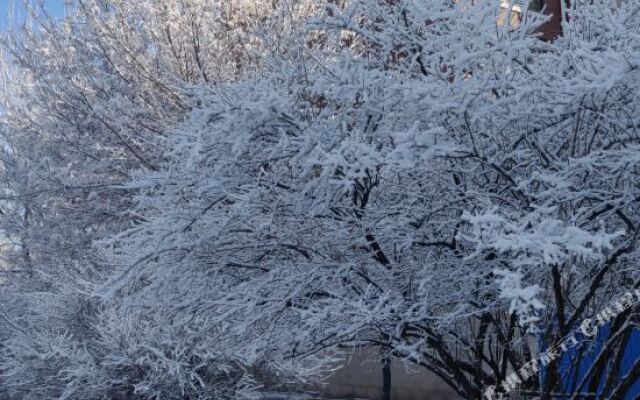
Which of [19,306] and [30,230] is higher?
[30,230]

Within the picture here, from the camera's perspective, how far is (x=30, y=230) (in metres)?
15.8

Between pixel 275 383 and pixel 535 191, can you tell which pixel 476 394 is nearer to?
pixel 535 191

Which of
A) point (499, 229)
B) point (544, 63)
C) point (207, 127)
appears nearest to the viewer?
point (499, 229)

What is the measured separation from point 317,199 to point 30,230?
39.3ft

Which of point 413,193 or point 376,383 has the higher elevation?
point 413,193

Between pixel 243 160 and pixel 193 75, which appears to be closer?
pixel 243 160

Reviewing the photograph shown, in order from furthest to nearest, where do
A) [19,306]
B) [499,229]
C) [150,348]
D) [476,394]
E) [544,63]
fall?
1. [19,306]
2. [150,348]
3. [476,394]
4. [544,63]
5. [499,229]

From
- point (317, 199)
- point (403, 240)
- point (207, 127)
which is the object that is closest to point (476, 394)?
point (403, 240)

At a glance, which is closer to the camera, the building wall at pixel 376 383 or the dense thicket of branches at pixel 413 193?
the dense thicket of branches at pixel 413 193

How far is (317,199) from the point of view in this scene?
Answer: 5336 millimetres

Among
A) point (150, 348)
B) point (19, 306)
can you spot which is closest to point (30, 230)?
point (19, 306)

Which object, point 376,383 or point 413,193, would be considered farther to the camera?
point 376,383

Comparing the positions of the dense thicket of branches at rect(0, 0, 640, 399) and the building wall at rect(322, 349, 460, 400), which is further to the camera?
the building wall at rect(322, 349, 460, 400)

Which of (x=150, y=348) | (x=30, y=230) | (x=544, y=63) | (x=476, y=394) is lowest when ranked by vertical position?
(x=476, y=394)
